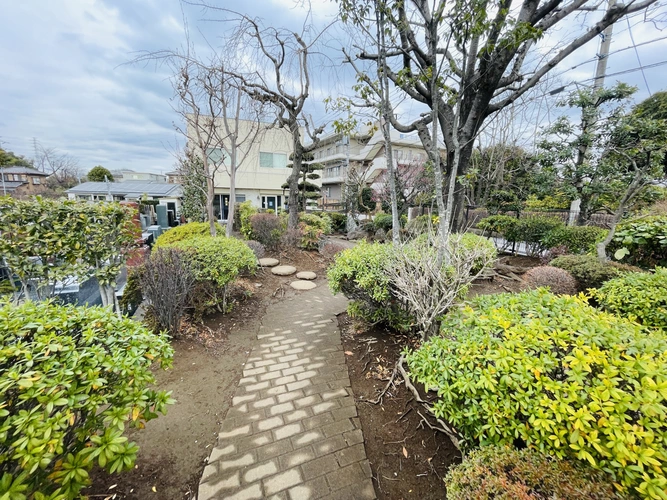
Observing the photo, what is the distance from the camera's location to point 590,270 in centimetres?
480

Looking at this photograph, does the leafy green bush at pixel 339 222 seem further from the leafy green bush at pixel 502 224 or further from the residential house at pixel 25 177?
the residential house at pixel 25 177

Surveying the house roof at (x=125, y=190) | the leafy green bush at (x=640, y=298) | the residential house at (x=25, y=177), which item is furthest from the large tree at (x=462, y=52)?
the residential house at (x=25, y=177)

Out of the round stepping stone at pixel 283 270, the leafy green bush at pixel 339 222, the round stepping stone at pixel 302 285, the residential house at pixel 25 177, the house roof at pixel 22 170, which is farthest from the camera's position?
the house roof at pixel 22 170

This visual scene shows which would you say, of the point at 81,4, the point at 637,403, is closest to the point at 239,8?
the point at 81,4

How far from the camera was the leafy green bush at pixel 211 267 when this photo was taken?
404cm

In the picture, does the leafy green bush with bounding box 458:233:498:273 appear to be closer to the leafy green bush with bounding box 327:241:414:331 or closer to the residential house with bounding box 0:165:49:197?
the leafy green bush with bounding box 327:241:414:331

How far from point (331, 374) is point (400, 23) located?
15.4 ft

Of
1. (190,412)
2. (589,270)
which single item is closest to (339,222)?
(589,270)

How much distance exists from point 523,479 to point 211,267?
13.5ft

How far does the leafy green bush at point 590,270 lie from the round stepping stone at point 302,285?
17.8 feet

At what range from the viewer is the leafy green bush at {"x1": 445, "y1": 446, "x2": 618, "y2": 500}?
3.75 feet

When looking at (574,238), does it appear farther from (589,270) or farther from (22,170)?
(22,170)

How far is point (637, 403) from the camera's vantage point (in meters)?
1.18

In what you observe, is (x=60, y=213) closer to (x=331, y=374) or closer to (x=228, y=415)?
(x=228, y=415)
